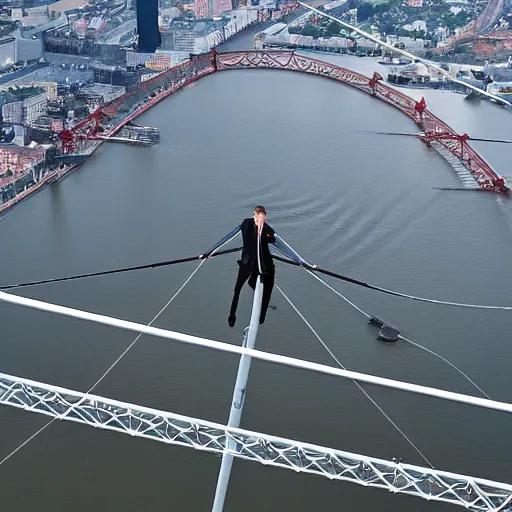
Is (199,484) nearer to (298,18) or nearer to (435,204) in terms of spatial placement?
(435,204)

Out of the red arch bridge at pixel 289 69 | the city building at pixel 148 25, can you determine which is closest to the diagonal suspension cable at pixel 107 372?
the red arch bridge at pixel 289 69

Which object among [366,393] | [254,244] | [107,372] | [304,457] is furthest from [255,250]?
[107,372]

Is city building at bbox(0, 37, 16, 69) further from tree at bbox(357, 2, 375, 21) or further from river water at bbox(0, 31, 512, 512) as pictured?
tree at bbox(357, 2, 375, 21)

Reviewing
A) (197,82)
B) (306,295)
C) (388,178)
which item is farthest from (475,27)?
(306,295)

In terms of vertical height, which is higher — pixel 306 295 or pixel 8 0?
pixel 8 0

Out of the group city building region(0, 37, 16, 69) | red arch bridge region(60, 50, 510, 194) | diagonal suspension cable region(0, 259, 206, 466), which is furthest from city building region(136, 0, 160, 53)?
diagonal suspension cable region(0, 259, 206, 466)

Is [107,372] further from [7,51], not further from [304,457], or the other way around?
[7,51]
